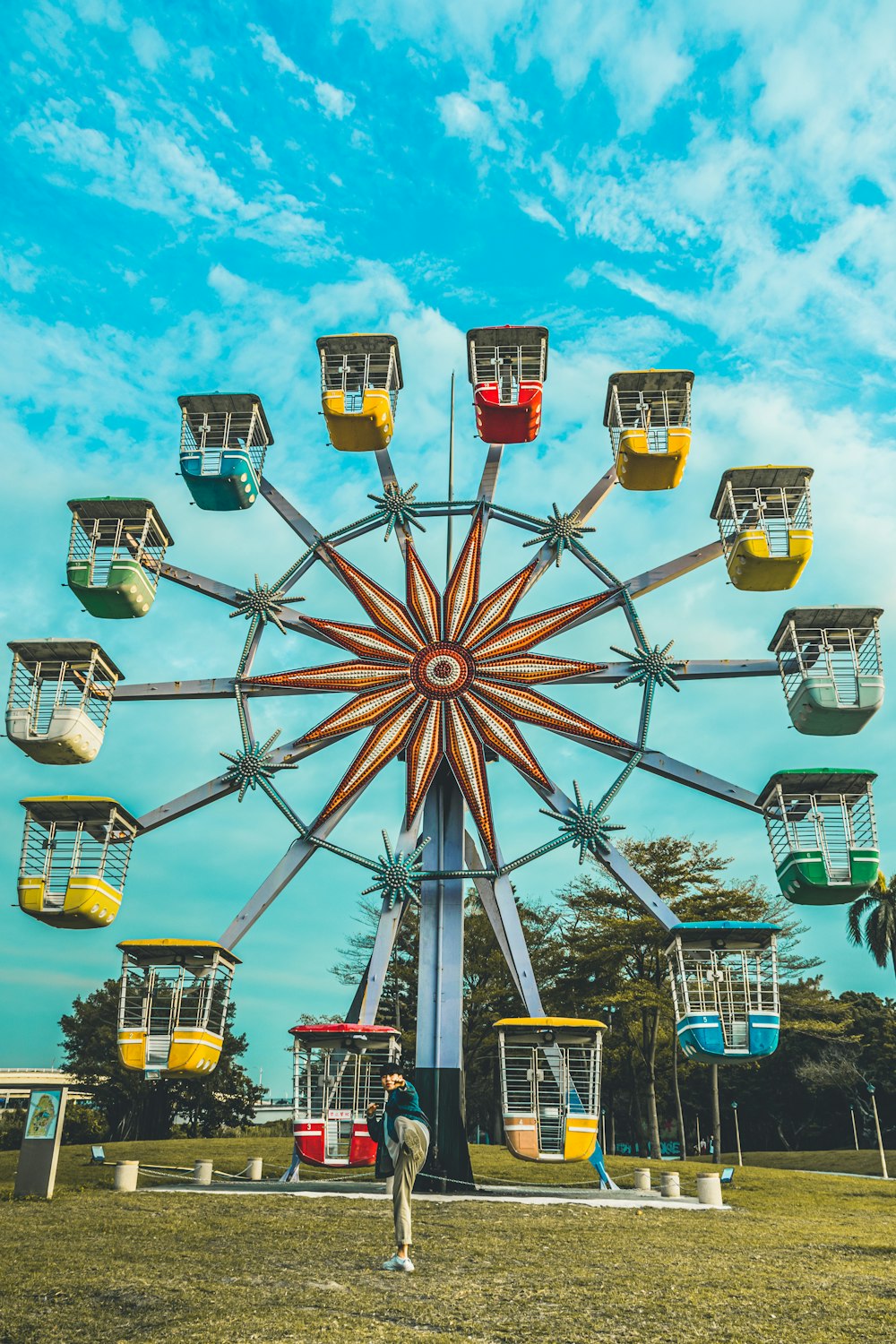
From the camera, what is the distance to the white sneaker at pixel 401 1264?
9.15 metres

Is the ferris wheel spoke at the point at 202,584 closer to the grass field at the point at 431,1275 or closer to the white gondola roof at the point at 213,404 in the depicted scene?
the white gondola roof at the point at 213,404

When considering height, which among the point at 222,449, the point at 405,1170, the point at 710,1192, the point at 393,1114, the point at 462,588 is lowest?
the point at 710,1192

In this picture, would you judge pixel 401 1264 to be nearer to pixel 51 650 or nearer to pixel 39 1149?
pixel 39 1149

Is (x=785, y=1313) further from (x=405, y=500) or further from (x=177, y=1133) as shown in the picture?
(x=177, y=1133)

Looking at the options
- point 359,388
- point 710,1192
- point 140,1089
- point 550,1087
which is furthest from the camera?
point 140,1089

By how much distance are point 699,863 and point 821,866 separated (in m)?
18.5

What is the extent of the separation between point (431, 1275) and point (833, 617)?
1422 centimetres

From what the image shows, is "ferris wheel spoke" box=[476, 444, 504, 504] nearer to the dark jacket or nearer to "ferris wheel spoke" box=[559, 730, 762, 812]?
"ferris wheel spoke" box=[559, 730, 762, 812]

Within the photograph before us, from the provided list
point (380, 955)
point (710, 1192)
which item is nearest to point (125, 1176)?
point (380, 955)

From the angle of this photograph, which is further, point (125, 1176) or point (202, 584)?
point (202, 584)

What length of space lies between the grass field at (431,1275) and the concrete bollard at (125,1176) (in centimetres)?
76

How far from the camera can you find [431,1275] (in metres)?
9.18

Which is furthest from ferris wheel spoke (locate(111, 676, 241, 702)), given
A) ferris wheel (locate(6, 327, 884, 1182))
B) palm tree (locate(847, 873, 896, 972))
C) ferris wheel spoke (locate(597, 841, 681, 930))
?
palm tree (locate(847, 873, 896, 972))

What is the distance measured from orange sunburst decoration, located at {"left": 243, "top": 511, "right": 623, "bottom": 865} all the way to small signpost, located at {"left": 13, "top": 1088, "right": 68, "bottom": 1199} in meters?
6.94
